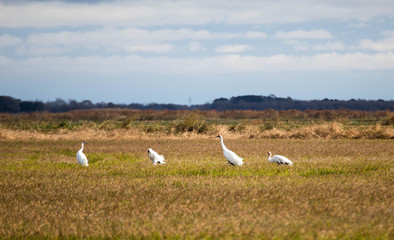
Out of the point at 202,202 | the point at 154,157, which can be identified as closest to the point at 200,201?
the point at 202,202

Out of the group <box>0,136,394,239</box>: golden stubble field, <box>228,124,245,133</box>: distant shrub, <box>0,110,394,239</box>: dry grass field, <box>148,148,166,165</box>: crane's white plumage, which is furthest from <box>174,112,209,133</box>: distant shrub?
<box>0,136,394,239</box>: golden stubble field

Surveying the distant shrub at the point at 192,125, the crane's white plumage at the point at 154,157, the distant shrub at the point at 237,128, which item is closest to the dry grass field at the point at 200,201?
the crane's white plumage at the point at 154,157

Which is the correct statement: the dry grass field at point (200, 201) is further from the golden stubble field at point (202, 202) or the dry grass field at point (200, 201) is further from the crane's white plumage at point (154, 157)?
the crane's white plumage at point (154, 157)

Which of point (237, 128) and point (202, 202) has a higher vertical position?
point (237, 128)

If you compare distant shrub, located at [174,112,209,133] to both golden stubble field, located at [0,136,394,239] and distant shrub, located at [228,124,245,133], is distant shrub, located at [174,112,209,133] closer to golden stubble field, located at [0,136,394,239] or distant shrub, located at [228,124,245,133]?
distant shrub, located at [228,124,245,133]

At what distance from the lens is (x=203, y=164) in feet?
51.7

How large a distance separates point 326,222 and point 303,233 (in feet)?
2.41

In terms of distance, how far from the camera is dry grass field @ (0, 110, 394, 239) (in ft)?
21.7

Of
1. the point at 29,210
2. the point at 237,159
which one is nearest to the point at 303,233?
the point at 29,210

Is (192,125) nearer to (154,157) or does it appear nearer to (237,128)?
(237,128)

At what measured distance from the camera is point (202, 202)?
28.8ft

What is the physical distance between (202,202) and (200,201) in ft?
0.38

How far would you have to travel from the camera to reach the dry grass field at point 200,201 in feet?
21.7

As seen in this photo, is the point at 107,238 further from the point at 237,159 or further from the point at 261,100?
the point at 261,100
